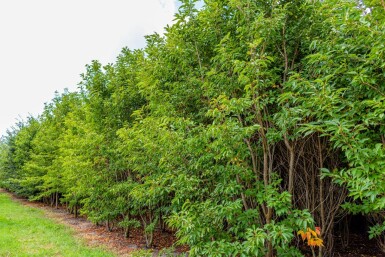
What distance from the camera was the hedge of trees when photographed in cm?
269

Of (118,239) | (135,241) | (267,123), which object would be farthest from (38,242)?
(267,123)

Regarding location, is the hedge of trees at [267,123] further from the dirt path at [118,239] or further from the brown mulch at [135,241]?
the dirt path at [118,239]

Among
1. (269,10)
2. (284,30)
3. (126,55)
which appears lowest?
(284,30)

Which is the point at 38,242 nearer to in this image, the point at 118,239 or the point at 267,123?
the point at 118,239

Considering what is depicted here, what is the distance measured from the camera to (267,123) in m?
4.05

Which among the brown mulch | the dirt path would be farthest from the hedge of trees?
the dirt path

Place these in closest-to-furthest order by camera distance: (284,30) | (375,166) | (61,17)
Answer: (375,166)
(284,30)
(61,17)

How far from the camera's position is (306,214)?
3.17 meters

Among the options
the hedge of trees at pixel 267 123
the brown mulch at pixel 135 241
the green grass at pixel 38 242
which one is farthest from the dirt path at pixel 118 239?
the hedge of trees at pixel 267 123

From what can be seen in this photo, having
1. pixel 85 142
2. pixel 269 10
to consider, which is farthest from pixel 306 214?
pixel 85 142

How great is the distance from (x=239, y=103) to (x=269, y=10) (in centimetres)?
170

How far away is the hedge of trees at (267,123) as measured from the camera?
8.82 feet

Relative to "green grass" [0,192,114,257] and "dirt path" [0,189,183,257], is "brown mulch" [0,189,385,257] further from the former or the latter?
"green grass" [0,192,114,257]

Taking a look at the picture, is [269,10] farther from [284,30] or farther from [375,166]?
[375,166]
